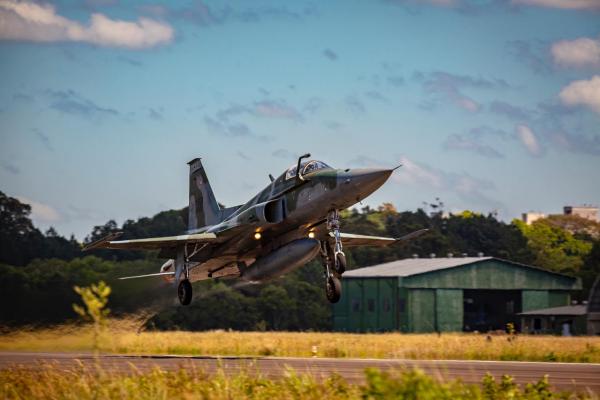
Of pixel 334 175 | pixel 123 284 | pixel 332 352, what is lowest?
pixel 332 352

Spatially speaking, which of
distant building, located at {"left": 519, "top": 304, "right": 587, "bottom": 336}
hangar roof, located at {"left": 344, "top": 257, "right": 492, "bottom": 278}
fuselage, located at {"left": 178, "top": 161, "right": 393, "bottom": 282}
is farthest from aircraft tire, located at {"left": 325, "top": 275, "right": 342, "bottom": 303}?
hangar roof, located at {"left": 344, "top": 257, "right": 492, "bottom": 278}

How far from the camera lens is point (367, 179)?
2262cm

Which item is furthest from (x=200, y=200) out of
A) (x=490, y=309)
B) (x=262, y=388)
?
(x=490, y=309)

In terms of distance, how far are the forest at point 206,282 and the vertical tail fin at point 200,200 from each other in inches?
19.4

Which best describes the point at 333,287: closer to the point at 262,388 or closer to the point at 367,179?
the point at 367,179

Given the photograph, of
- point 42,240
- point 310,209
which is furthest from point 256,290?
point 310,209

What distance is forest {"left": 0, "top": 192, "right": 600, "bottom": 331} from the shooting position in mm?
31859

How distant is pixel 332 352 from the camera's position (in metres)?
31.0

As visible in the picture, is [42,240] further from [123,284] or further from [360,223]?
[360,223]

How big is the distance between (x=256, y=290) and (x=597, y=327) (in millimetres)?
25406

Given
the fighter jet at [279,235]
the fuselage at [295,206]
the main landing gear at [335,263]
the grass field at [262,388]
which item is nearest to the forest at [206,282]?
the fighter jet at [279,235]

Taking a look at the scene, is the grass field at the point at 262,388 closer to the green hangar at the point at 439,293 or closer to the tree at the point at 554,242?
the green hangar at the point at 439,293

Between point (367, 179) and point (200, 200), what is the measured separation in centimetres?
1026

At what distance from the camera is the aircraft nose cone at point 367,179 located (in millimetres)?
22531
